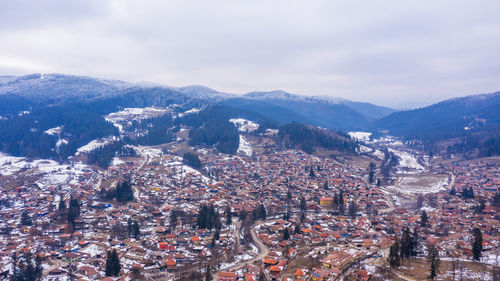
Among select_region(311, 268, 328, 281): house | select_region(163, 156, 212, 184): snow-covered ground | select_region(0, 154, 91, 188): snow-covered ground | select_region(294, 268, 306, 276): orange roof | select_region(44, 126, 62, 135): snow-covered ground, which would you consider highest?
select_region(44, 126, 62, 135): snow-covered ground

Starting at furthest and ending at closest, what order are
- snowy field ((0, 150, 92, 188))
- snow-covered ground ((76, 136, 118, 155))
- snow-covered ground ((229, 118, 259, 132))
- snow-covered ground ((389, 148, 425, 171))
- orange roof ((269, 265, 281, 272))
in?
snow-covered ground ((229, 118, 259, 132)) < snow-covered ground ((76, 136, 118, 155)) < snow-covered ground ((389, 148, 425, 171)) < snowy field ((0, 150, 92, 188)) < orange roof ((269, 265, 281, 272))

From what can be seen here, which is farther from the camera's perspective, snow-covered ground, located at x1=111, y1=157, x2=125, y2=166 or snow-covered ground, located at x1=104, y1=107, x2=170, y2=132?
snow-covered ground, located at x1=104, y1=107, x2=170, y2=132

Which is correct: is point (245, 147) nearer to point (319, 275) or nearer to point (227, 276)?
point (227, 276)

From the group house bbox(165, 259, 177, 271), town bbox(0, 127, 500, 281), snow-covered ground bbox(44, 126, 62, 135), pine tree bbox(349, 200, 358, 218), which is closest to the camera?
town bbox(0, 127, 500, 281)

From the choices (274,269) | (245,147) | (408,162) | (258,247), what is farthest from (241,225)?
(408,162)

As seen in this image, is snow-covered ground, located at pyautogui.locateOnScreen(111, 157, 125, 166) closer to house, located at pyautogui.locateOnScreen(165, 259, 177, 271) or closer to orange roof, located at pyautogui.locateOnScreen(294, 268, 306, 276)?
house, located at pyautogui.locateOnScreen(165, 259, 177, 271)

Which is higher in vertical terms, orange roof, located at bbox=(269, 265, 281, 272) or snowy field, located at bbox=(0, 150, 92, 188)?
orange roof, located at bbox=(269, 265, 281, 272)

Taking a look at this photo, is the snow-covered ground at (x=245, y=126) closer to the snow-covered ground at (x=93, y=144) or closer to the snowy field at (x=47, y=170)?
the snow-covered ground at (x=93, y=144)

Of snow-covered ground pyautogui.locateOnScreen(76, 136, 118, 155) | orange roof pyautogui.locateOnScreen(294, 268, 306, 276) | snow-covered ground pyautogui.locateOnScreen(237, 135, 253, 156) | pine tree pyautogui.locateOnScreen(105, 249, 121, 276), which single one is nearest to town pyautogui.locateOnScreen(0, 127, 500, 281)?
pine tree pyautogui.locateOnScreen(105, 249, 121, 276)

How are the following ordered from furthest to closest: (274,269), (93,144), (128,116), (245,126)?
(128,116) < (245,126) < (93,144) < (274,269)
